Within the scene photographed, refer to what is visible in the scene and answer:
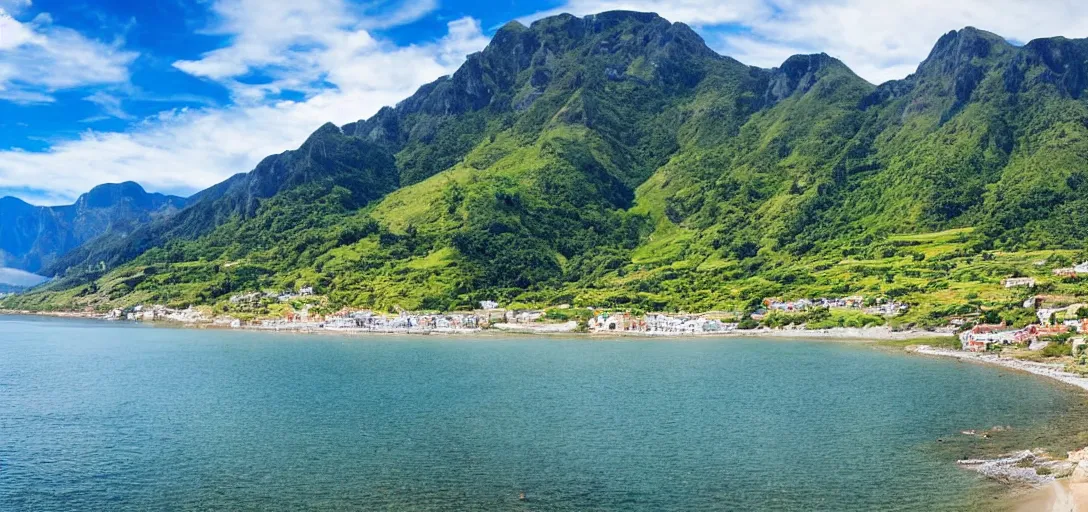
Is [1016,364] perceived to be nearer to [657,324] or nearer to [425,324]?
[657,324]

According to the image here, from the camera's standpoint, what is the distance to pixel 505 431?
63.3 m

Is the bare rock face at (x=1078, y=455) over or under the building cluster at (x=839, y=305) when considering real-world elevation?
under

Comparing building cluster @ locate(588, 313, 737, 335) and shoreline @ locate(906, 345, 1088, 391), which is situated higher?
building cluster @ locate(588, 313, 737, 335)

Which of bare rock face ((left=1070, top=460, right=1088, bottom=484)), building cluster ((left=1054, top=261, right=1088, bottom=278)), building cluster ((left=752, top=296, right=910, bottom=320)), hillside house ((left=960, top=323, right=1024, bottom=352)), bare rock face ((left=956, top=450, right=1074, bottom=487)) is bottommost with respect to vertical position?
bare rock face ((left=956, top=450, right=1074, bottom=487))

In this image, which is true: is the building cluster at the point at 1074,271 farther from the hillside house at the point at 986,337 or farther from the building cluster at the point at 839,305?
the hillside house at the point at 986,337

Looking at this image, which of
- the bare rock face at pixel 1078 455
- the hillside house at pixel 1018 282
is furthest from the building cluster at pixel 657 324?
the bare rock face at pixel 1078 455

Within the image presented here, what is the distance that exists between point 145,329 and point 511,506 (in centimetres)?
18577

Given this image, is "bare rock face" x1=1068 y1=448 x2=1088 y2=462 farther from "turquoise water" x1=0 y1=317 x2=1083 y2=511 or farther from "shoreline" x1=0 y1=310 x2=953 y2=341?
"shoreline" x1=0 y1=310 x2=953 y2=341

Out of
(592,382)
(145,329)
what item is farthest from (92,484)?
Answer: (145,329)

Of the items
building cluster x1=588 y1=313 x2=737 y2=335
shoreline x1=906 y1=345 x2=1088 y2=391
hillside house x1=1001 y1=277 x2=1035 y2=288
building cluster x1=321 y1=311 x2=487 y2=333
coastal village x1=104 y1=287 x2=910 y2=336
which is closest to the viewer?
shoreline x1=906 y1=345 x2=1088 y2=391

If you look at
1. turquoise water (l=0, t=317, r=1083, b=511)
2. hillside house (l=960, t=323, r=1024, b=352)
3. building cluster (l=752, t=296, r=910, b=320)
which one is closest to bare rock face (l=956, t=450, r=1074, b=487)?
turquoise water (l=0, t=317, r=1083, b=511)

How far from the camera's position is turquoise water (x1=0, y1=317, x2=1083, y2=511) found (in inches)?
1804

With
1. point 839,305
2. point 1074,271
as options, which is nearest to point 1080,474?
point 839,305

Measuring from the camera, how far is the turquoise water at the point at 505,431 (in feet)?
150
